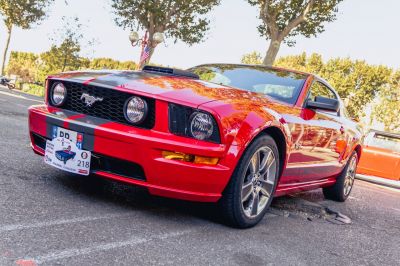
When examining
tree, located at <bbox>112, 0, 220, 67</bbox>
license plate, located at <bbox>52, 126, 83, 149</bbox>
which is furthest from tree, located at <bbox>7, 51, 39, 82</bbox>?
license plate, located at <bbox>52, 126, 83, 149</bbox>

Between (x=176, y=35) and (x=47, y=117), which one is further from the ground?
(x=176, y=35)

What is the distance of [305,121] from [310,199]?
178 centimetres

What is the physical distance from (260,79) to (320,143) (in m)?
0.81

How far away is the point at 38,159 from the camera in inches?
162

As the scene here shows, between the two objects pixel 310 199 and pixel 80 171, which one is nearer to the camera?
pixel 80 171

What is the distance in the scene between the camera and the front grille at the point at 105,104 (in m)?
2.71

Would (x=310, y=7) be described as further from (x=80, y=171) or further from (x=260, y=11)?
(x=80, y=171)

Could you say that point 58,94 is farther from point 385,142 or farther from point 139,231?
point 385,142

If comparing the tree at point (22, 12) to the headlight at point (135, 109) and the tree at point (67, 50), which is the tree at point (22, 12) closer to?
the tree at point (67, 50)

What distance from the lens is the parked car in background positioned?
927 centimetres

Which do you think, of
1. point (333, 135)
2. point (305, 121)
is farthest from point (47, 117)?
point (333, 135)

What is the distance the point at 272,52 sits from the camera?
17.8m

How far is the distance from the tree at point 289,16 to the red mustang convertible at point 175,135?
14.8 meters

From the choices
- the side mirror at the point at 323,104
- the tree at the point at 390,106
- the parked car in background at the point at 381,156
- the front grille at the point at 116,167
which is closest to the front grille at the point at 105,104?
the front grille at the point at 116,167
